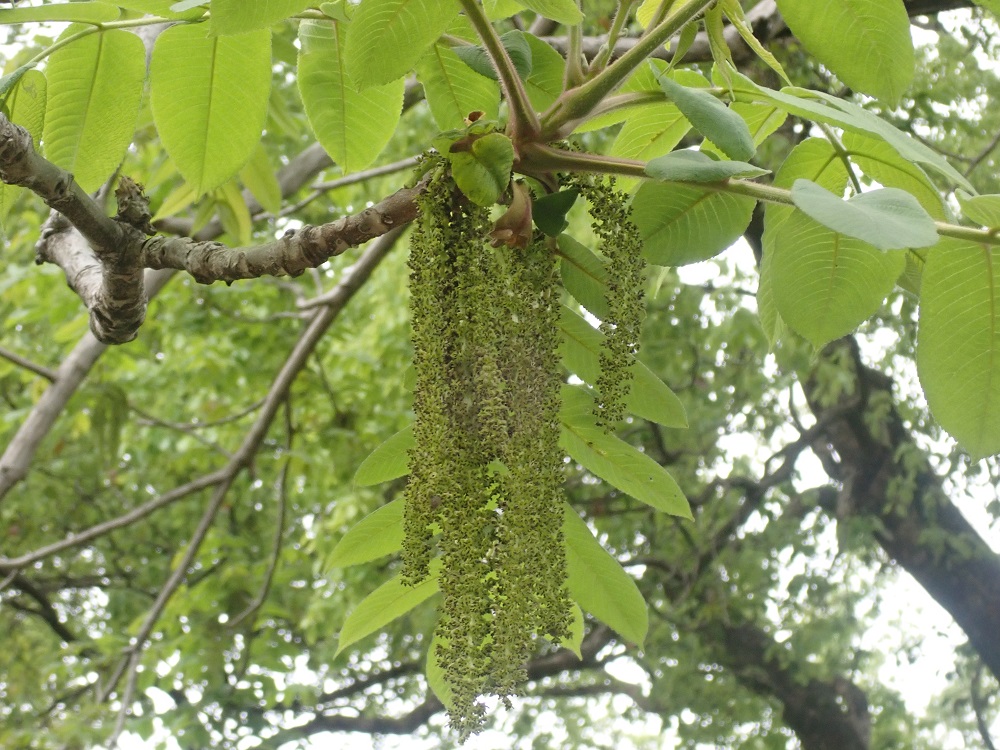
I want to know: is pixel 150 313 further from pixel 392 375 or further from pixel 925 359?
pixel 925 359

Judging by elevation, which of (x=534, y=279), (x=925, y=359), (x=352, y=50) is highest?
(x=352, y=50)

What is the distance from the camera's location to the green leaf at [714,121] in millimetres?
1145

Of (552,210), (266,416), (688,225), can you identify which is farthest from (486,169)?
(266,416)

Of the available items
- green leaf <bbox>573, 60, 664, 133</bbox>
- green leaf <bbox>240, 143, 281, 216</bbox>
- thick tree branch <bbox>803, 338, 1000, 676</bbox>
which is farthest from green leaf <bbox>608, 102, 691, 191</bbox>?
thick tree branch <bbox>803, 338, 1000, 676</bbox>

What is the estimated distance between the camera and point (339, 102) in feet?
5.18

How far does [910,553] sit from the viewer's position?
21.6ft

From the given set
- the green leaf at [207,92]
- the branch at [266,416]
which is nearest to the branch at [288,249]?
the green leaf at [207,92]

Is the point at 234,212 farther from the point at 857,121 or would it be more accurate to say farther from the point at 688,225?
the point at 857,121

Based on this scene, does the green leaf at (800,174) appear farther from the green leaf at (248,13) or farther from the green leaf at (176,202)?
the green leaf at (176,202)

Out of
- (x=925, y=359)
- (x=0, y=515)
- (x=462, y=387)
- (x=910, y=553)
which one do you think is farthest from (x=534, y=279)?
(x=0, y=515)

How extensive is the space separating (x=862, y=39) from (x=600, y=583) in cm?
84

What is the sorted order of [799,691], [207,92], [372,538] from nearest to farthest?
1. [207,92]
2. [372,538]
3. [799,691]

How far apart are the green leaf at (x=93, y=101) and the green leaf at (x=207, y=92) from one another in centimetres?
10

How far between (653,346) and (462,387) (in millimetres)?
5176
